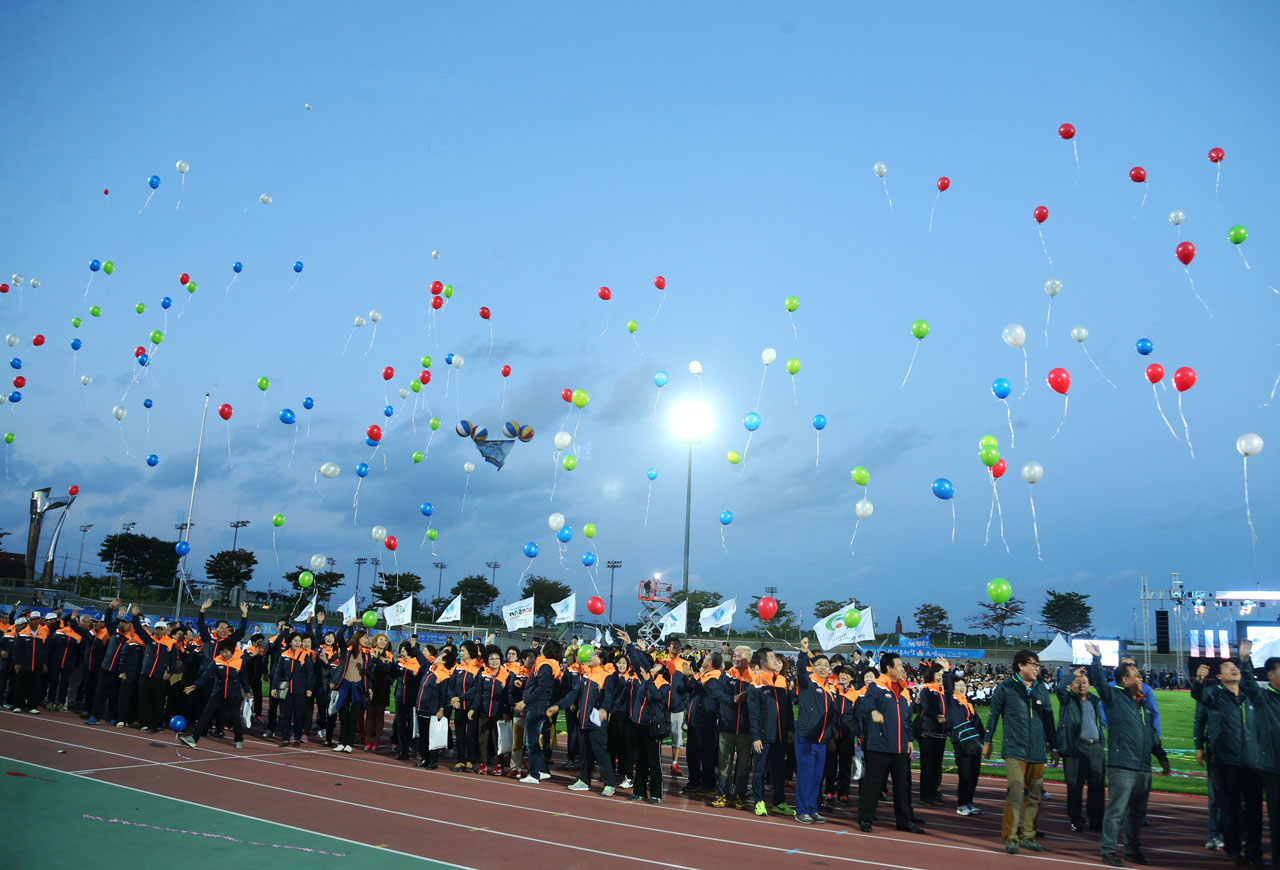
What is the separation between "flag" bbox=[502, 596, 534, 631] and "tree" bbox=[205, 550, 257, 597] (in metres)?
53.2

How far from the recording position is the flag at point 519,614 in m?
27.1

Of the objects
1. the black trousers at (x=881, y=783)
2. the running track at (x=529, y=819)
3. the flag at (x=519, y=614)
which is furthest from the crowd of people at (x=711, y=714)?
the flag at (x=519, y=614)

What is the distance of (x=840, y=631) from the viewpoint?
2316 cm

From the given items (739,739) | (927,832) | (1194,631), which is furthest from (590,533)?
(1194,631)

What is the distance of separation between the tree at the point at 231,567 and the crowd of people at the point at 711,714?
199ft

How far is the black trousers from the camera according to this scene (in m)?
9.38

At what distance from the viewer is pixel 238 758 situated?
11.8m

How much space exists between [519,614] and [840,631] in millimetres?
10245

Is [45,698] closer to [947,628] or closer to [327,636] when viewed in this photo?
[327,636]

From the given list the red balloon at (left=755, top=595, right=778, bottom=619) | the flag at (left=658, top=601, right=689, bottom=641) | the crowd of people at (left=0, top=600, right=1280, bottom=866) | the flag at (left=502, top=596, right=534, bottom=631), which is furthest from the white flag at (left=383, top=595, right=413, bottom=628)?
the red balloon at (left=755, top=595, right=778, bottom=619)

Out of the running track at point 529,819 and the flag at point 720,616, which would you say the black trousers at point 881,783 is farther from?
the flag at point 720,616

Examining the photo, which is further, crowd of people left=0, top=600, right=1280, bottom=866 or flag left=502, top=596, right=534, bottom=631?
flag left=502, top=596, right=534, bottom=631

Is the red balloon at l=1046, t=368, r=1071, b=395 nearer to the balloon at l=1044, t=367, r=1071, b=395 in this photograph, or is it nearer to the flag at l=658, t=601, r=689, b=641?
the balloon at l=1044, t=367, r=1071, b=395

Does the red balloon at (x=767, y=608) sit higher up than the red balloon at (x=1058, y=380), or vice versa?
the red balloon at (x=1058, y=380)
